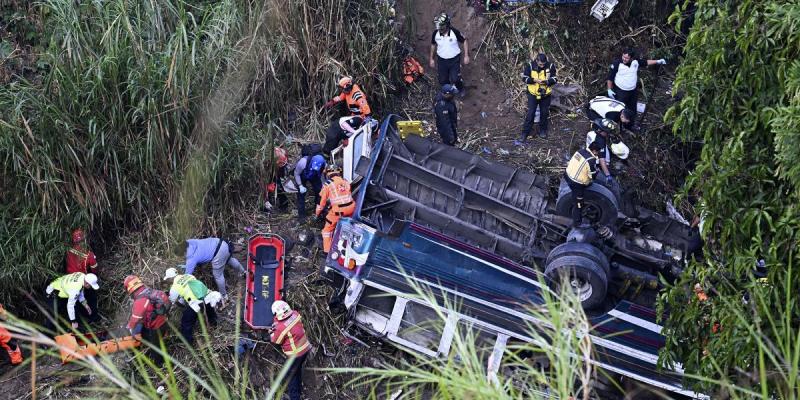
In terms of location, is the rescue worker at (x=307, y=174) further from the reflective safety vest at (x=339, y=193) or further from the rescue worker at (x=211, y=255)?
the rescue worker at (x=211, y=255)

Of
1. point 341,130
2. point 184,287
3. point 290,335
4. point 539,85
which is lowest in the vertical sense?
point 290,335

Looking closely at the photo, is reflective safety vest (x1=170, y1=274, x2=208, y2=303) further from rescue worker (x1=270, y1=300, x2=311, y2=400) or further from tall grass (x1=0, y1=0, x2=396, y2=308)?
tall grass (x1=0, y1=0, x2=396, y2=308)

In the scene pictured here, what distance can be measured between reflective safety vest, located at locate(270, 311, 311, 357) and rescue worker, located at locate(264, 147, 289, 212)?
101 inches

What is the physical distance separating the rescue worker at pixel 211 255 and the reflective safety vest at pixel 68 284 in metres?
1.09

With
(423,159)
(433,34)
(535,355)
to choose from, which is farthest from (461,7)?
(535,355)

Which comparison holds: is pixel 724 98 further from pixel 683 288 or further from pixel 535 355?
pixel 535 355

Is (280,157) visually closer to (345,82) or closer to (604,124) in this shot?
(345,82)

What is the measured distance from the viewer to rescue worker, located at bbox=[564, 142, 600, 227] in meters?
8.89

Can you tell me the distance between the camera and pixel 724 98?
21.4 ft

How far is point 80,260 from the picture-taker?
938 centimetres

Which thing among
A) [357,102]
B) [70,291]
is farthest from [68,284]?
[357,102]

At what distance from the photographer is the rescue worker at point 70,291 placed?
352 inches

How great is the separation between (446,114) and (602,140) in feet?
8.02

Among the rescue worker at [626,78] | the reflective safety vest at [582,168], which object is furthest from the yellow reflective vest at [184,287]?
the rescue worker at [626,78]
